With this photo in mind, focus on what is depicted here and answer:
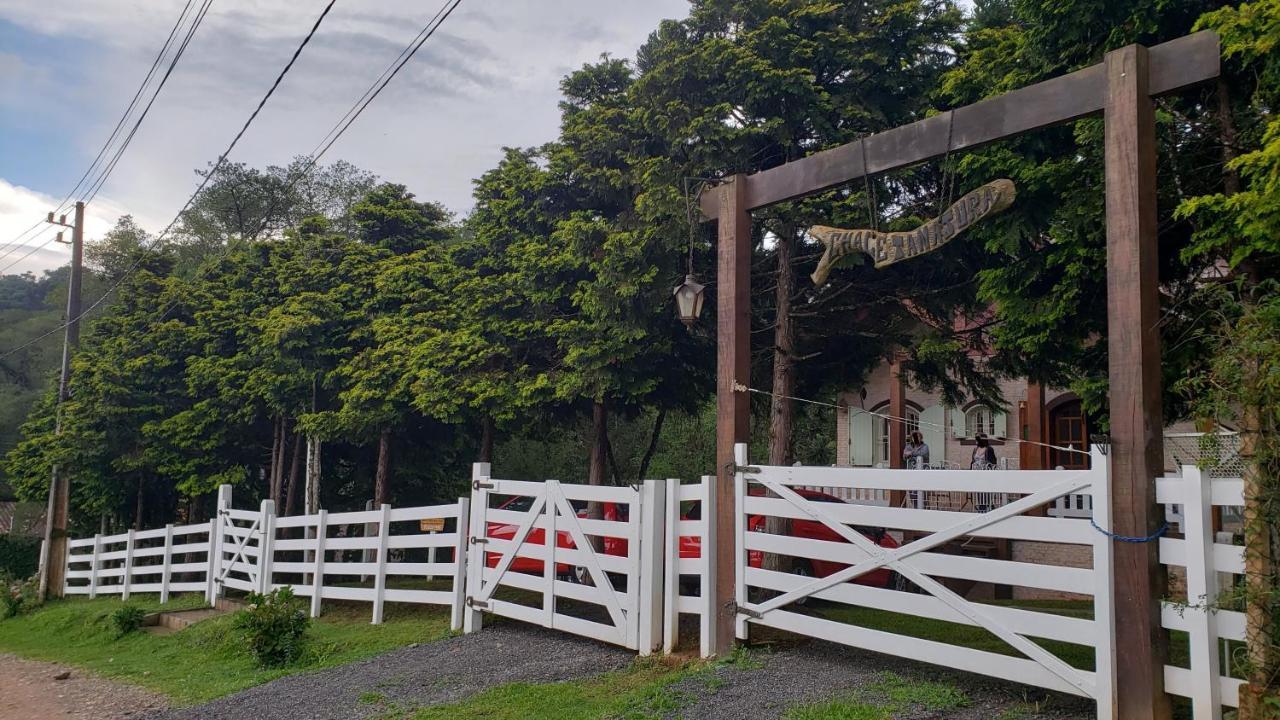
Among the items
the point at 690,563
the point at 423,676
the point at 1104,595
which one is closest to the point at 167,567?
the point at 423,676

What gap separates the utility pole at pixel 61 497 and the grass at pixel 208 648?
5112 millimetres

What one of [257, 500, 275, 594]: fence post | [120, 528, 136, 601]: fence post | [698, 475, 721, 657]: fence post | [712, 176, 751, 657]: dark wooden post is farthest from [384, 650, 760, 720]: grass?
[120, 528, 136, 601]: fence post

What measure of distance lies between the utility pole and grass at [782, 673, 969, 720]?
20851mm

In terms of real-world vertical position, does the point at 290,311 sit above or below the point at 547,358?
above

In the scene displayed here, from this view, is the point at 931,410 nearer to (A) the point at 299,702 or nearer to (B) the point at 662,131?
(B) the point at 662,131

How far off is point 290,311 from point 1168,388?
16412 mm

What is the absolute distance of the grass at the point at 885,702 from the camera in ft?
18.8

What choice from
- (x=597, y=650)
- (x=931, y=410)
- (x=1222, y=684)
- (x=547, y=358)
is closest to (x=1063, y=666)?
(x=1222, y=684)

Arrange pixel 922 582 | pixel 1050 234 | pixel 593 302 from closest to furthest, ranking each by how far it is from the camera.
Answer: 1. pixel 922 582
2. pixel 1050 234
3. pixel 593 302

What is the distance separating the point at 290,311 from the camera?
1961cm

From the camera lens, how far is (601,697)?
274 inches

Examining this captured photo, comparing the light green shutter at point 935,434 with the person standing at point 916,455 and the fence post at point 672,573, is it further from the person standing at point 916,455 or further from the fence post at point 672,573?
the fence post at point 672,573

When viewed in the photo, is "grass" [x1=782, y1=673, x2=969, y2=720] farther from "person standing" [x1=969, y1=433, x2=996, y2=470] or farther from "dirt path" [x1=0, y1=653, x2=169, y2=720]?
"person standing" [x1=969, y1=433, x2=996, y2=470]

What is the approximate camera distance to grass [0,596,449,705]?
9.73m
